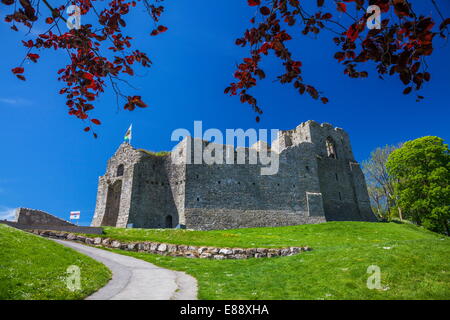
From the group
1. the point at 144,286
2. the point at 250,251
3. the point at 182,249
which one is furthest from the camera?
the point at 182,249

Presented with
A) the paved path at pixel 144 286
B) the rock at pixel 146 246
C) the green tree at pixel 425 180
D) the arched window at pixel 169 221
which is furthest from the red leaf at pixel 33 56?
the green tree at pixel 425 180

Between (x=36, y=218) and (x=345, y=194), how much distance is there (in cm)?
3994

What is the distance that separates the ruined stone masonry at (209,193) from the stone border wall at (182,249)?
11.3 meters

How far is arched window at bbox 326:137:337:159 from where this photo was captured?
4583cm

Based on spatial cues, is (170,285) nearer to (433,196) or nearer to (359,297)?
(359,297)

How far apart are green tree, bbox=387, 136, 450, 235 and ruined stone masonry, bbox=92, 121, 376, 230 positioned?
719cm

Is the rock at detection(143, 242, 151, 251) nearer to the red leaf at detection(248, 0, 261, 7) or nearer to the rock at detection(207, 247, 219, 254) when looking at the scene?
the rock at detection(207, 247, 219, 254)

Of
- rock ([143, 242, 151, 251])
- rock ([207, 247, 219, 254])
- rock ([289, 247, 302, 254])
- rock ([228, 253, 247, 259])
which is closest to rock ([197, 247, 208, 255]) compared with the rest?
rock ([207, 247, 219, 254])

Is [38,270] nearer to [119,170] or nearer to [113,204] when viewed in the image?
[113,204]

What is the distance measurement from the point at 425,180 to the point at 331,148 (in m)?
14.2

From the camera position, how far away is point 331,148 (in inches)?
1836

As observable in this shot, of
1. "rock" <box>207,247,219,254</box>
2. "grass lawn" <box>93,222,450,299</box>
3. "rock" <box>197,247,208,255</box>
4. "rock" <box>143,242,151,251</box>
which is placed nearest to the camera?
"grass lawn" <box>93,222,450,299</box>

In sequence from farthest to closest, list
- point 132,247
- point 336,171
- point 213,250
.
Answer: point 336,171
point 132,247
point 213,250

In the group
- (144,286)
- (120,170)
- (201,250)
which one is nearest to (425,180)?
(201,250)
